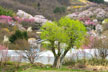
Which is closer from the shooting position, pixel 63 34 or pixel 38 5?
pixel 63 34

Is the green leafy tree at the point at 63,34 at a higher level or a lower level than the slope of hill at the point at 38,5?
lower

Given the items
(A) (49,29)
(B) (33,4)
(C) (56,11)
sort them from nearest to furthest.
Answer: (A) (49,29)
(C) (56,11)
(B) (33,4)

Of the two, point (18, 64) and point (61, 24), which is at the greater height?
point (61, 24)

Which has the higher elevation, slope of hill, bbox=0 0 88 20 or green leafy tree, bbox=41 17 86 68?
slope of hill, bbox=0 0 88 20

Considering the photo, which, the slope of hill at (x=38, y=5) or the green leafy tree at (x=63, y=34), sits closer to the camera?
the green leafy tree at (x=63, y=34)

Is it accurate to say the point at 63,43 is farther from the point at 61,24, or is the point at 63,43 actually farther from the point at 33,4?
the point at 33,4

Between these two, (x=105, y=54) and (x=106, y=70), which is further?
(x=105, y=54)

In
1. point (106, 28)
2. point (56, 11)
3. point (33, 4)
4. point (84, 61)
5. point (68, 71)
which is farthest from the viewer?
point (33, 4)

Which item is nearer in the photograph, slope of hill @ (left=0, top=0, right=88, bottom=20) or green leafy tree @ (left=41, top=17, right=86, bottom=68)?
green leafy tree @ (left=41, top=17, right=86, bottom=68)

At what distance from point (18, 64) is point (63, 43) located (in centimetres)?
234

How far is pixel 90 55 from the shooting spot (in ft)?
43.7

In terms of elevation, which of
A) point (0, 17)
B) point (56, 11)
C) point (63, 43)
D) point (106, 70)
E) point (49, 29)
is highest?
point (56, 11)

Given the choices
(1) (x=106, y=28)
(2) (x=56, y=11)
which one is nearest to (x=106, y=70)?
(1) (x=106, y=28)

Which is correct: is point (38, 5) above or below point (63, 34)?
above
